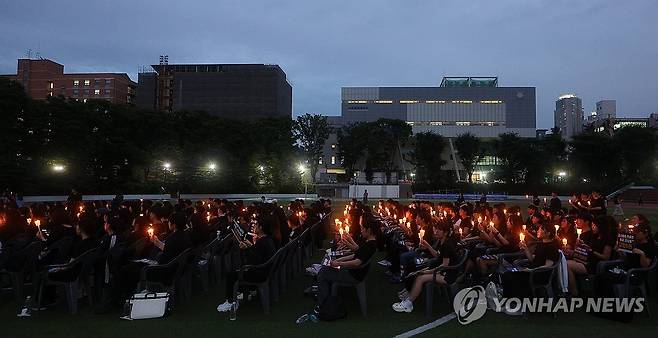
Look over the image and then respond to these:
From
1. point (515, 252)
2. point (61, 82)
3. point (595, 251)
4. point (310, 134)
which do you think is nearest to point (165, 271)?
point (515, 252)

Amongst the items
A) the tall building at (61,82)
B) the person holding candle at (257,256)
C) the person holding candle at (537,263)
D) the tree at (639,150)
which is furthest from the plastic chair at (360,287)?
the tall building at (61,82)

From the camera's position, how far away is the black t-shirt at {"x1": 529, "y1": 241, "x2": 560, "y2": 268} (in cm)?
715

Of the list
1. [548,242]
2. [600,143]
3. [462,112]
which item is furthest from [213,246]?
[462,112]

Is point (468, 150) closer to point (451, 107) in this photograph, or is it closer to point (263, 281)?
point (451, 107)

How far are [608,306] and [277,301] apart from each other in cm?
533

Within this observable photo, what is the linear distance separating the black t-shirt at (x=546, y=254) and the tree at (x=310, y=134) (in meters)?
65.1

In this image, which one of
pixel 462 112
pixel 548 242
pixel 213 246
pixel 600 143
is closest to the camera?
pixel 548 242

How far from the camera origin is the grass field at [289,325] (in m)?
6.40

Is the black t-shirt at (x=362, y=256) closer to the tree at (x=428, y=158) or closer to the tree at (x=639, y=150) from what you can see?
the tree at (x=639, y=150)

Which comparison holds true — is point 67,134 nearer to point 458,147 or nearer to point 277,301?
point 277,301

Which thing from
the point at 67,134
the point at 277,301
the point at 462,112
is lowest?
the point at 277,301

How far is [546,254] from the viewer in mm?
7164

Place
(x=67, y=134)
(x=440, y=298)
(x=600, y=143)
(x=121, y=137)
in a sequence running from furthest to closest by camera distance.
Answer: (x=600, y=143) → (x=121, y=137) → (x=67, y=134) → (x=440, y=298)

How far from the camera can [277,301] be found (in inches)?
327
